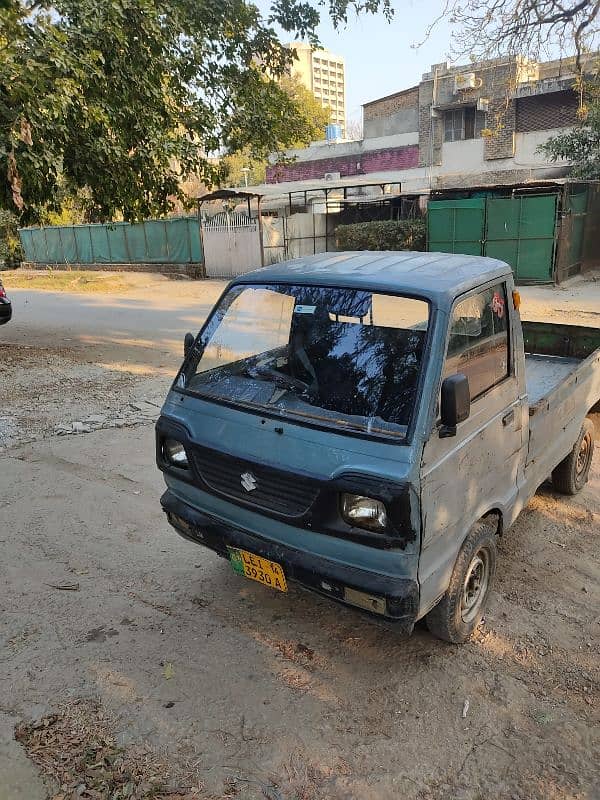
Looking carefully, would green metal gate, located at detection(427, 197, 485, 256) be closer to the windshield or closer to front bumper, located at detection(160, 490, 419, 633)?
the windshield

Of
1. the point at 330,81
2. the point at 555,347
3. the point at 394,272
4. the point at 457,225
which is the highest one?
the point at 330,81

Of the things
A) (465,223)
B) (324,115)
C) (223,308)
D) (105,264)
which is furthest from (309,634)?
(324,115)

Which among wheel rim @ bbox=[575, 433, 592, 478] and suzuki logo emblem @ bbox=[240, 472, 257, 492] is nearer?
suzuki logo emblem @ bbox=[240, 472, 257, 492]

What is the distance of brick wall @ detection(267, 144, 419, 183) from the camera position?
1143 inches

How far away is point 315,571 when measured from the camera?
255cm

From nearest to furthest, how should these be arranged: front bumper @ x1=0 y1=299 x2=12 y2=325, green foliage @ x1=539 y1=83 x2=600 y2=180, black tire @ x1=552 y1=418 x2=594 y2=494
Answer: black tire @ x1=552 y1=418 x2=594 y2=494 → front bumper @ x1=0 y1=299 x2=12 y2=325 → green foliage @ x1=539 y1=83 x2=600 y2=180

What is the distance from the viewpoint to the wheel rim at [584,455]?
4570mm

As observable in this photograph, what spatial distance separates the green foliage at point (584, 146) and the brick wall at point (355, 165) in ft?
36.5

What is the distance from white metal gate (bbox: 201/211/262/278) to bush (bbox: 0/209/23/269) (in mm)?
11899

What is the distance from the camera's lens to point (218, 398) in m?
2.99

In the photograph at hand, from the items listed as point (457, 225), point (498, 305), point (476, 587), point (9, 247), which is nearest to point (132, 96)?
point (498, 305)

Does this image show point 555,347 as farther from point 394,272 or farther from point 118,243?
point 118,243

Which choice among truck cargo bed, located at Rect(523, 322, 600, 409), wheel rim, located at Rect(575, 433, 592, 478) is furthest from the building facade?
wheel rim, located at Rect(575, 433, 592, 478)

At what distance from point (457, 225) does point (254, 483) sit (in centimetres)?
1492
